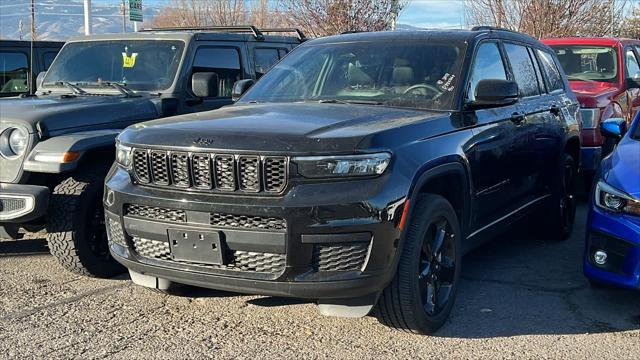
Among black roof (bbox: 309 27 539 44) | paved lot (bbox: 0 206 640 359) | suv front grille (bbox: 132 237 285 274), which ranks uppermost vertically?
black roof (bbox: 309 27 539 44)

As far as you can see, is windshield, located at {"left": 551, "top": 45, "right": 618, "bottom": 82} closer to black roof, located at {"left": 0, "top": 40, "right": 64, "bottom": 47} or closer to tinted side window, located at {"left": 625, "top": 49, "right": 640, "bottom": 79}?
tinted side window, located at {"left": 625, "top": 49, "right": 640, "bottom": 79}

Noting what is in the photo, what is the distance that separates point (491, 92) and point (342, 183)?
1.52 metres

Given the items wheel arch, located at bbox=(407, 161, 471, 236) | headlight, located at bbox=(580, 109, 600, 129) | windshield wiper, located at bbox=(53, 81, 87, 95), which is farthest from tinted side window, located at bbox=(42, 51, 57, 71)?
headlight, located at bbox=(580, 109, 600, 129)

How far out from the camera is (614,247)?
4.24 metres

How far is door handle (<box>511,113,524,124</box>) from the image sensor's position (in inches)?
199

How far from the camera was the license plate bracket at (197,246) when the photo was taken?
354cm

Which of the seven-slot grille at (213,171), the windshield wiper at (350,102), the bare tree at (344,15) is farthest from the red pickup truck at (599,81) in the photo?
the bare tree at (344,15)

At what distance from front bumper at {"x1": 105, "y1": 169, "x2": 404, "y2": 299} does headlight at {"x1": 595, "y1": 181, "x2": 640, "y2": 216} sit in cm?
164

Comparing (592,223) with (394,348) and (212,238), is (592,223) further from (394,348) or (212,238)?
(212,238)

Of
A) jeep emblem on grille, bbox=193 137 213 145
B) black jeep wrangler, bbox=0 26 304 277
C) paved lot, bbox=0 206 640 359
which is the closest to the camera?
jeep emblem on grille, bbox=193 137 213 145

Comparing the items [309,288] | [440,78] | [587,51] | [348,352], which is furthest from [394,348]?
[587,51]

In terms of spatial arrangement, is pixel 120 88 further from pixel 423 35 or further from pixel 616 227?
pixel 616 227

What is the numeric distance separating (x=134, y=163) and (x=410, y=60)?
2.06m

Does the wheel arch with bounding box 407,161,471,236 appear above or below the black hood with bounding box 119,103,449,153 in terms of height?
below
